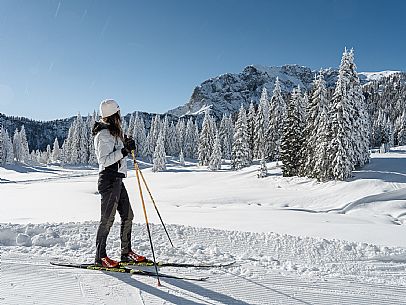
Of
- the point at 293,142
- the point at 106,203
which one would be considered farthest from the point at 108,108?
the point at 293,142

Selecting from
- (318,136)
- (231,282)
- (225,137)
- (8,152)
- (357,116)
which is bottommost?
(231,282)

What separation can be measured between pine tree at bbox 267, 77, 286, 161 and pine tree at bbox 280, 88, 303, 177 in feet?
49.2

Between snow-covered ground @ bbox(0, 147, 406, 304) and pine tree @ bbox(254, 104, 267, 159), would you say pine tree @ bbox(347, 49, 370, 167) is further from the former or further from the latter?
pine tree @ bbox(254, 104, 267, 159)

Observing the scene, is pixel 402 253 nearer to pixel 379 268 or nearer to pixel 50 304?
pixel 379 268

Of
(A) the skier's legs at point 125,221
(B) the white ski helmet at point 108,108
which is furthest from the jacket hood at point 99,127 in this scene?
(A) the skier's legs at point 125,221

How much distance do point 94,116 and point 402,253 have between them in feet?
309

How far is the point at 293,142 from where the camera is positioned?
3397cm

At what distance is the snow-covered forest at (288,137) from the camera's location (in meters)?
26.0

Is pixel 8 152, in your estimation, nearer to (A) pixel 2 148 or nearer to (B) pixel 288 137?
(A) pixel 2 148

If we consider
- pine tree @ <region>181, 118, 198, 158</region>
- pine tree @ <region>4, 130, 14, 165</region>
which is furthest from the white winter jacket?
pine tree @ <region>181, 118, 198, 158</region>

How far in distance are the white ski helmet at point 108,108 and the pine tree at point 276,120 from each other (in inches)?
1814

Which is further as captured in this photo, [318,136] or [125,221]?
[318,136]

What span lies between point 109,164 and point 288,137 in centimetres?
3137

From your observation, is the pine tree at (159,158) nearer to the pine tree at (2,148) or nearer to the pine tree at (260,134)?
the pine tree at (260,134)
